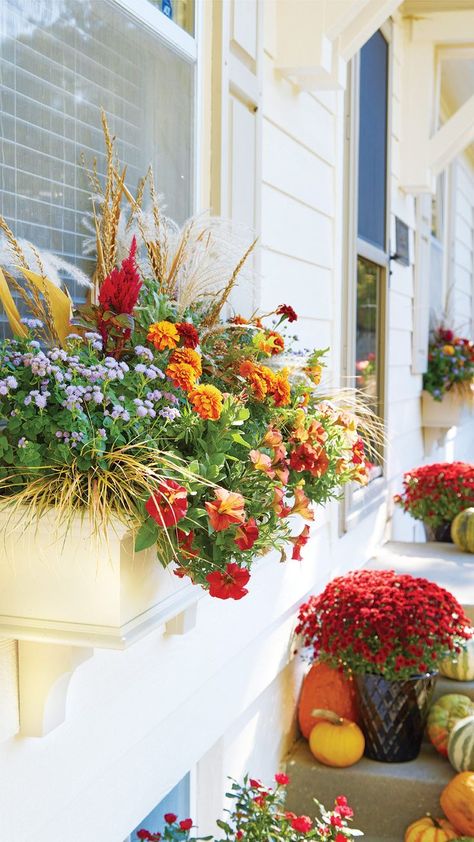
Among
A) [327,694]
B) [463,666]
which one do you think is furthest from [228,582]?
[463,666]

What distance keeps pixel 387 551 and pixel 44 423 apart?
3.68 m

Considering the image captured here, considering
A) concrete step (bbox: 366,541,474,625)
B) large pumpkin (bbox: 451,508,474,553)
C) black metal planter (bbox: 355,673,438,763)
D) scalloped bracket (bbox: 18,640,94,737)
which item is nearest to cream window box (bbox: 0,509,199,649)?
scalloped bracket (bbox: 18,640,94,737)

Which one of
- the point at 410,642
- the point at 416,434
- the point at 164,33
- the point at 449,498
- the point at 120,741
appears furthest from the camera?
the point at 416,434

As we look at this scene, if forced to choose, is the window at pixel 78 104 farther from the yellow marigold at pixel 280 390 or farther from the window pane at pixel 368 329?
the window pane at pixel 368 329

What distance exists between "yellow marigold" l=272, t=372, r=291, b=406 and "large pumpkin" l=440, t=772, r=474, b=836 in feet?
5.28

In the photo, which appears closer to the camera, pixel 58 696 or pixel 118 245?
pixel 58 696

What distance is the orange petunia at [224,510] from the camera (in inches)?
50.7

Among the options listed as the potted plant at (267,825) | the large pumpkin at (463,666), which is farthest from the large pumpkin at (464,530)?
the potted plant at (267,825)

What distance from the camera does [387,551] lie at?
4.78 meters

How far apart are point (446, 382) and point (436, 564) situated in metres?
1.95

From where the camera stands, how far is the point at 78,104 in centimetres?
177

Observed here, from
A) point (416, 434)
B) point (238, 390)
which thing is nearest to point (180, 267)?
point (238, 390)

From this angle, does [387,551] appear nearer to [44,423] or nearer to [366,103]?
[366,103]

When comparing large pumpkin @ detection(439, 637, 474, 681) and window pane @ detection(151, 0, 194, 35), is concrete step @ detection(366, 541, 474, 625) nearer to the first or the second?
large pumpkin @ detection(439, 637, 474, 681)
